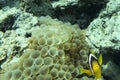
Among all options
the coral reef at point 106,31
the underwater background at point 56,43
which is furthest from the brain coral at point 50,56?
the coral reef at point 106,31

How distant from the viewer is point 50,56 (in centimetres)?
392

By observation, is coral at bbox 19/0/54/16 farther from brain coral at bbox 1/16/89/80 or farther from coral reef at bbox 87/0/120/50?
coral reef at bbox 87/0/120/50

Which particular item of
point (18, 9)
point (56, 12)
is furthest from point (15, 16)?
point (56, 12)

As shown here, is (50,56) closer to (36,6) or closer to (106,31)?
(106,31)

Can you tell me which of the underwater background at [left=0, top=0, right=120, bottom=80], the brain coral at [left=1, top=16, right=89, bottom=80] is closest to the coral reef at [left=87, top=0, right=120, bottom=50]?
the underwater background at [left=0, top=0, right=120, bottom=80]

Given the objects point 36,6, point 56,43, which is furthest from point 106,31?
point 36,6

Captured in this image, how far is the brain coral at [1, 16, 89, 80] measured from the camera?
3781 mm

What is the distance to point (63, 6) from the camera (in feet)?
Result: 16.6

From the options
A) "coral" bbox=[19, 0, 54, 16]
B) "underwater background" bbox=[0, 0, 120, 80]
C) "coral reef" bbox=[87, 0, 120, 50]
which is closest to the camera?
"coral reef" bbox=[87, 0, 120, 50]

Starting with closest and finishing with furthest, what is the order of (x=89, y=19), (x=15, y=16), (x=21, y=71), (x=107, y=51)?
(x=107, y=51), (x=21, y=71), (x=15, y=16), (x=89, y=19)

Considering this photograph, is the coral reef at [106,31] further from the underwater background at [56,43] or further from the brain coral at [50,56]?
the brain coral at [50,56]

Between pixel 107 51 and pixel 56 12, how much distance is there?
79.7 inches

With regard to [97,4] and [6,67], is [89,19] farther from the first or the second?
[6,67]

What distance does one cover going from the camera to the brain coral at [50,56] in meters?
3.78
